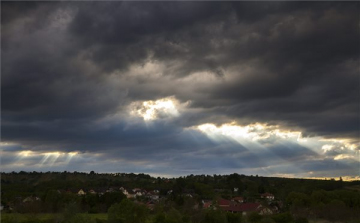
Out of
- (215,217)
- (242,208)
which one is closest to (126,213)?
(215,217)

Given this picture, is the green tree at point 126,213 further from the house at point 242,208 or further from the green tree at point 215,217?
the house at point 242,208

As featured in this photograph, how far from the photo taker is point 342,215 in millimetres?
106812

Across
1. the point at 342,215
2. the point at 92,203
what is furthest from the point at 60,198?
the point at 342,215

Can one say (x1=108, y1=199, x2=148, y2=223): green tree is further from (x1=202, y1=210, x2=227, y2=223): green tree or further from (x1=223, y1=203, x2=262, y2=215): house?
(x1=223, y1=203, x2=262, y2=215): house

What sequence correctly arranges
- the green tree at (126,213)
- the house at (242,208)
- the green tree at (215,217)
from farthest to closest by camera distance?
1. the house at (242,208)
2. the green tree at (215,217)
3. the green tree at (126,213)

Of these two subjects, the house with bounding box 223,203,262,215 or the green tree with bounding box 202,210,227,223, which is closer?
the green tree with bounding box 202,210,227,223

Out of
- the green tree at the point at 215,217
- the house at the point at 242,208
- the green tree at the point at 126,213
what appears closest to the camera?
the green tree at the point at 126,213

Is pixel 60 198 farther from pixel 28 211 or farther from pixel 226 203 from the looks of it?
pixel 226 203

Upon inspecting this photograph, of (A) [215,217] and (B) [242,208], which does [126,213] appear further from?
(B) [242,208]

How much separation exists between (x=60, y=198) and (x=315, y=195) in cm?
7485

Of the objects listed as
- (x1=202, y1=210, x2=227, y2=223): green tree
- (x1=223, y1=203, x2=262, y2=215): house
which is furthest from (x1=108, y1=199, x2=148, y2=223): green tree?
(x1=223, y1=203, x2=262, y2=215): house

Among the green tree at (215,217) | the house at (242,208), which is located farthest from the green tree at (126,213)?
→ the house at (242,208)

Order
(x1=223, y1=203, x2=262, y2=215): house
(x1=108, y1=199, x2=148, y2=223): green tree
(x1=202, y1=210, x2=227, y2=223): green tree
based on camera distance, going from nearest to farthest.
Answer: (x1=108, y1=199, x2=148, y2=223): green tree → (x1=202, y1=210, x2=227, y2=223): green tree → (x1=223, y1=203, x2=262, y2=215): house

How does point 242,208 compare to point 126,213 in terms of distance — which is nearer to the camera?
point 126,213
